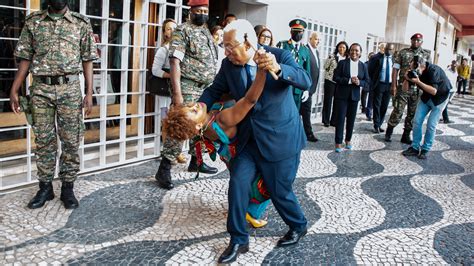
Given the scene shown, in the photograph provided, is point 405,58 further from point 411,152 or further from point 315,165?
point 315,165

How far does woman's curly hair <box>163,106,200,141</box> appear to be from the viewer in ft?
8.07

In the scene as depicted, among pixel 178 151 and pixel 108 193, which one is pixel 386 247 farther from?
pixel 108 193

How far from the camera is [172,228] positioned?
326cm

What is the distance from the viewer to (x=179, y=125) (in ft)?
8.08

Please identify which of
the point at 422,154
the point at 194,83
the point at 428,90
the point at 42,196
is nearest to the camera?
the point at 42,196

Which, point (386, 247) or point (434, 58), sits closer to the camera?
point (386, 247)

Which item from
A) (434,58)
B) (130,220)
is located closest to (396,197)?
(130,220)

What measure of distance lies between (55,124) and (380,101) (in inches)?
250

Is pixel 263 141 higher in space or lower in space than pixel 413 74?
lower

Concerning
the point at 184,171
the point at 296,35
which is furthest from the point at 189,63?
the point at 296,35

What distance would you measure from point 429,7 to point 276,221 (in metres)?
19.0

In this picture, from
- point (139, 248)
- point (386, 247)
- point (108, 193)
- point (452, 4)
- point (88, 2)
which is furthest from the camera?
point (452, 4)

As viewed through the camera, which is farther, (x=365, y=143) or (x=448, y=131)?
(x=448, y=131)

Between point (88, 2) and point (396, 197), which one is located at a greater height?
point (88, 2)
